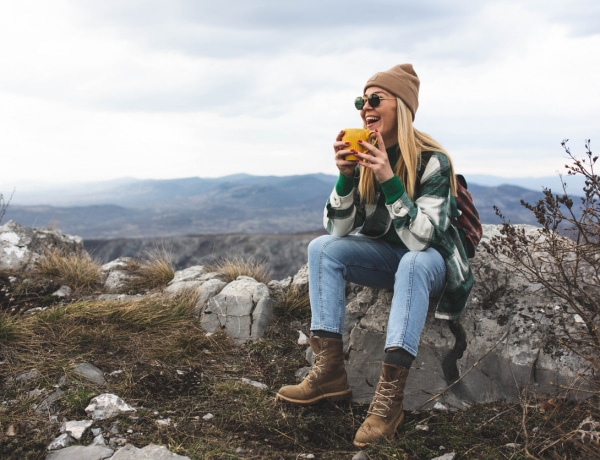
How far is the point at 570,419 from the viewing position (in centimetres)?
280

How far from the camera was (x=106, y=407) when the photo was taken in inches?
123

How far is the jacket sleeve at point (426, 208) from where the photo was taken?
10.2 feet

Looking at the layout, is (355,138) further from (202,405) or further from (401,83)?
(202,405)

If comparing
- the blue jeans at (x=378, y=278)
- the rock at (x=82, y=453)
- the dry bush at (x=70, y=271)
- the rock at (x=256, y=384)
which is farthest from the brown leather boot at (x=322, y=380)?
the dry bush at (x=70, y=271)

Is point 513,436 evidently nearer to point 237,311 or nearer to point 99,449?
point 99,449

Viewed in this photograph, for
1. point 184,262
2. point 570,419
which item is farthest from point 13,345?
point 184,262

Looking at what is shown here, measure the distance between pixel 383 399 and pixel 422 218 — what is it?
43.2 inches

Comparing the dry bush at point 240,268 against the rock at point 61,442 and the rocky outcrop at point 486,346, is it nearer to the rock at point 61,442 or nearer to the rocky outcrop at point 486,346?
the rocky outcrop at point 486,346

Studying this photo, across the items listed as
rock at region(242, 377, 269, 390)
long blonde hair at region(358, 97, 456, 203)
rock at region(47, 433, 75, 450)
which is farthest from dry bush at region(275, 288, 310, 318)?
rock at region(47, 433, 75, 450)

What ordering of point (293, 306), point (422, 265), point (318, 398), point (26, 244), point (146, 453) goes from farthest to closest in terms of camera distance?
point (26, 244), point (293, 306), point (318, 398), point (422, 265), point (146, 453)

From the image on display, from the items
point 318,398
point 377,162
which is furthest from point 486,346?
point 377,162

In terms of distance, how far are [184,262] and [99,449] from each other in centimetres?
9917

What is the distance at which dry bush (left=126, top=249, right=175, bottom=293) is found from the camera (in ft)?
19.5

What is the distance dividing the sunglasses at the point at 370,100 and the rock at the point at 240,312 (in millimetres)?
2338
